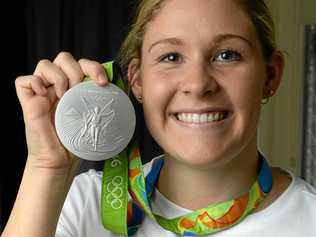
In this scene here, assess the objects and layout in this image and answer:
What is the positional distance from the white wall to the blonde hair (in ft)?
5.83

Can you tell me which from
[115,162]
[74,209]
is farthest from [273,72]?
[74,209]

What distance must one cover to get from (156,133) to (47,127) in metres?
0.19

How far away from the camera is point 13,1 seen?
1.98m

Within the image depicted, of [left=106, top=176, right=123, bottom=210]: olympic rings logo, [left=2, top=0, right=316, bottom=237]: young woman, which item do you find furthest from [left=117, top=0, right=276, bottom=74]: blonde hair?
[left=106, top=176, right=123, bottom=210]: olympic rings logo

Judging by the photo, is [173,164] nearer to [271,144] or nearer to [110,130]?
[110,130]

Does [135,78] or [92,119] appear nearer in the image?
[92,119]

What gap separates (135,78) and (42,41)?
45.1 inches

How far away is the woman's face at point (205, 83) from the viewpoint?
894 millimetres

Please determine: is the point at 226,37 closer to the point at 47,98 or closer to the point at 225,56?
the point at 225,56

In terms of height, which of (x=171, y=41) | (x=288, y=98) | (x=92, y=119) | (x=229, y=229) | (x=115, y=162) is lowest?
(x=288, y=98)

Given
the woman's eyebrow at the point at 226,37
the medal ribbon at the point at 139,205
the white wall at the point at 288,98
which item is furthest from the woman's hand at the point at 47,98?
the white wall at the point at 288,98

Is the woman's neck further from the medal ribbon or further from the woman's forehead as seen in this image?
the woman's forehead

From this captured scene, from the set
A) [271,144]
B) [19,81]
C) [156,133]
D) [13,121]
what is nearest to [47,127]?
[19,81]

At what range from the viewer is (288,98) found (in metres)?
2.83
